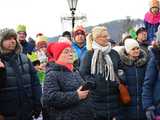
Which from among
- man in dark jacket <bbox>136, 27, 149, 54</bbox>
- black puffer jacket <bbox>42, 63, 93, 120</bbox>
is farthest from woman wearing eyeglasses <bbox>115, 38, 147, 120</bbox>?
black puffer jacket <bbox>42, 63, 93, 120</bbox>

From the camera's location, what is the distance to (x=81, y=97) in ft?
22.1

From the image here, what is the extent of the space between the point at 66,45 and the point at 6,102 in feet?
3.92

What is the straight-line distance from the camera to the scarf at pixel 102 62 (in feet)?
26.0

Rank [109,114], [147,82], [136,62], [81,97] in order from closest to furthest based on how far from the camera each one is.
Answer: [81,97] → [147,82] → [109,114] → [136,62]

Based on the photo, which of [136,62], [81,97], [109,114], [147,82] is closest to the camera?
[81,97]

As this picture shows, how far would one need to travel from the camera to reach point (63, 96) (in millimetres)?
6660

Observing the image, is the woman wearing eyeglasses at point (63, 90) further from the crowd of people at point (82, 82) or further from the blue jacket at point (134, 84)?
the blue jacket at point (134, 84)

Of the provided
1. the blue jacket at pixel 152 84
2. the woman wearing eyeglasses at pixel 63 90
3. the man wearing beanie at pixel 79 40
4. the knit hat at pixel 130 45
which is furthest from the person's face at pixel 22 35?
the blue jacket at pixel 152 84

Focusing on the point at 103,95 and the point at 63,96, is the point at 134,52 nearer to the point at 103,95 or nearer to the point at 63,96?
the point at 103,95

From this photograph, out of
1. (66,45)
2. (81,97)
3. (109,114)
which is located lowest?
(109,114)

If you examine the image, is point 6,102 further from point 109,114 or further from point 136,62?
point 136,62

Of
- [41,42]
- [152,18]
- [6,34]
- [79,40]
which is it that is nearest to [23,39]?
[41,42]

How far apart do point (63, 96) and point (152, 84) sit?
4.39 ft

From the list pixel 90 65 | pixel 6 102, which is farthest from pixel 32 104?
pixel 90 65
